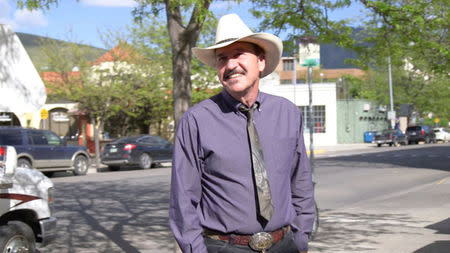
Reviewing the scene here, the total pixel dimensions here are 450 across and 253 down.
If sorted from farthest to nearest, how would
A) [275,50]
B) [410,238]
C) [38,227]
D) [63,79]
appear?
[63,79], [410,238], [38,227], [275,50]

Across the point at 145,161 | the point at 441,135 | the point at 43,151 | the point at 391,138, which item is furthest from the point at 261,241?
the point at 441,135

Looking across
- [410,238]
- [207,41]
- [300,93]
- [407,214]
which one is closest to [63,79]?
[207,41]

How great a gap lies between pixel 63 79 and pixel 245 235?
26.7 meters

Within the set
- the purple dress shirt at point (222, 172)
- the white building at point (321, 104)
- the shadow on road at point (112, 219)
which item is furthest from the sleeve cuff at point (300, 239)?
the white building at point (321, 104)

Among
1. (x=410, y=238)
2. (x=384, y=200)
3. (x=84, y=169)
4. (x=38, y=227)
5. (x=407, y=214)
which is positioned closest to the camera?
(x=38, y=227)

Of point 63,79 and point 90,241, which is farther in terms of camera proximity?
point 63,79

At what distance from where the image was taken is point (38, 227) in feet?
22.7

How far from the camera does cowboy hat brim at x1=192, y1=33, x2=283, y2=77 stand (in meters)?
3.20

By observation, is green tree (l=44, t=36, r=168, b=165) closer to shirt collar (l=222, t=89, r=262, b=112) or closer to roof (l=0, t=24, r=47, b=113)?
roof (l=0, t=24, r=47, b=113)

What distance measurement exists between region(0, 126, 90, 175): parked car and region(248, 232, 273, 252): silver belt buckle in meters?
17.4

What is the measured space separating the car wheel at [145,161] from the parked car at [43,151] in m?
2.48

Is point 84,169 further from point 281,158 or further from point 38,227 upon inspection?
point 281,158

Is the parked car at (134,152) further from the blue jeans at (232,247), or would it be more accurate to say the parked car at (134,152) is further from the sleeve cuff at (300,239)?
the blue jeans at (232,247)

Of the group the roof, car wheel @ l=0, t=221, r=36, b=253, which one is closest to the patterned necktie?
the roof
